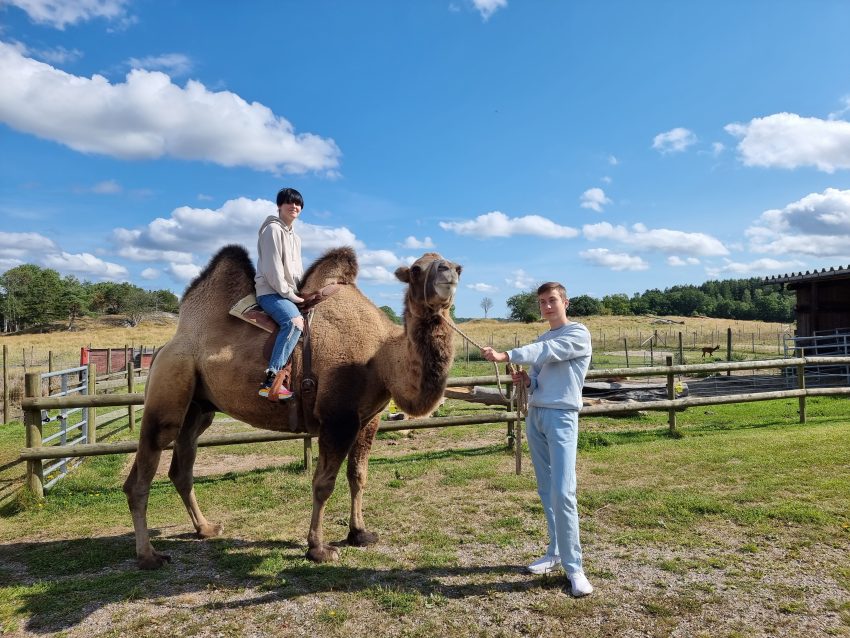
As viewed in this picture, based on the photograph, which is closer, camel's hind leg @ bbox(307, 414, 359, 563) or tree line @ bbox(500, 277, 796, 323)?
camel's hind leg @ bbox(307, 414, 359, 563)

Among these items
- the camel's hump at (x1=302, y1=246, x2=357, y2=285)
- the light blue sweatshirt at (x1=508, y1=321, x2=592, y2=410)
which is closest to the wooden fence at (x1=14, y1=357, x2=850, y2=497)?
the light blue sweatshirt at (x1=508, y1=321, x2=592, y2=410)

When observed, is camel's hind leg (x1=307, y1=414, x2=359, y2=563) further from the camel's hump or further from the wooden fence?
the camel's hump

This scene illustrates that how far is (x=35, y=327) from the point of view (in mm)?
79688

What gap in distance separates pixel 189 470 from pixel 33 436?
9.32 feet

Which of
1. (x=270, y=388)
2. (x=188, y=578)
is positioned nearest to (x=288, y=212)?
(x=270, y=388)

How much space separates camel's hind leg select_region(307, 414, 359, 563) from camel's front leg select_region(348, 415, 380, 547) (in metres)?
0.38

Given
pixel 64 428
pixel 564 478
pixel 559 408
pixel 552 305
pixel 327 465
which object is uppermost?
pixel 552 305

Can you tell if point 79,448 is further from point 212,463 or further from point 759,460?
point 759,460

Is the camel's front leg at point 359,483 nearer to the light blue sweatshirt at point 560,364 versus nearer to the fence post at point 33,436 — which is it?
the light blue sweatshirt at point 560,364

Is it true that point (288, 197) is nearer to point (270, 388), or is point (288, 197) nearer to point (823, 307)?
point (270, 388)

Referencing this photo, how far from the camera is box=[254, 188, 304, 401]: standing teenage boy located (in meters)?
4.45

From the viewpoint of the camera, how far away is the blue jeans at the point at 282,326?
176 inches

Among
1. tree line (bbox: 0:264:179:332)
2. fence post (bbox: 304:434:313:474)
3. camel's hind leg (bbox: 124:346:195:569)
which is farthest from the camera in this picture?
tree line (bbox: 0:264:179:332)

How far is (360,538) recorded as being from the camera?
4.90 m
